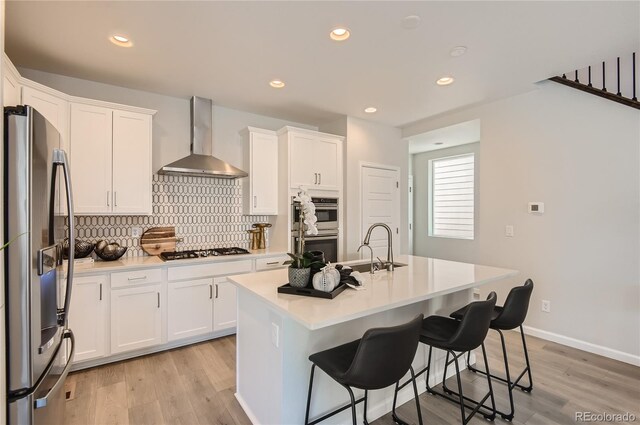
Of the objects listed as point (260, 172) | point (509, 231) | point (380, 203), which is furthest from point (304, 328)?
point (380, 203)

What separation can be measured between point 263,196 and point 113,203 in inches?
63.5

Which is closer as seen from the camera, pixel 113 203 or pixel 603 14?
pixel 603 14

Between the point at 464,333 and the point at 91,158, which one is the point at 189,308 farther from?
the point at 464,333

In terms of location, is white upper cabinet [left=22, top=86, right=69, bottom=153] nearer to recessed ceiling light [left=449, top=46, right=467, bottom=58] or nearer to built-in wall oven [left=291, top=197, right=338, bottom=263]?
built-in wall oven [left=291, top=197, right=338, bottom=263]

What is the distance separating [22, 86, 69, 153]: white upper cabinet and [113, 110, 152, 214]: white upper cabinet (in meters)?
0.37

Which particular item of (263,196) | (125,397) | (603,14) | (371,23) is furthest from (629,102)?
(125,397)

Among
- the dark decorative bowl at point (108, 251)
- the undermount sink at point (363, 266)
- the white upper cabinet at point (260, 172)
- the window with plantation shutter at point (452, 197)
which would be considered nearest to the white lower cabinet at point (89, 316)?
the dark decorative bowl at point (108, 251)

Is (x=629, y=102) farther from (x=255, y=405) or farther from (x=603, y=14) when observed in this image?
(x=255, y=405)

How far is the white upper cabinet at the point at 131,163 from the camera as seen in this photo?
2998 mm

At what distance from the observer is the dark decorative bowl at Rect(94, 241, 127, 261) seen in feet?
9.87

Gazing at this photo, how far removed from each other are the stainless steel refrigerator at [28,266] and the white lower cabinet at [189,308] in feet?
5.27

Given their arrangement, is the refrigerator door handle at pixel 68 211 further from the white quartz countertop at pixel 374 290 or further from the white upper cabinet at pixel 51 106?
the white upper cabinet at pixel 51 106

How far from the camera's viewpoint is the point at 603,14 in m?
2.07

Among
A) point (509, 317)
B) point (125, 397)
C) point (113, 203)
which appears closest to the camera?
point (509, 317)
